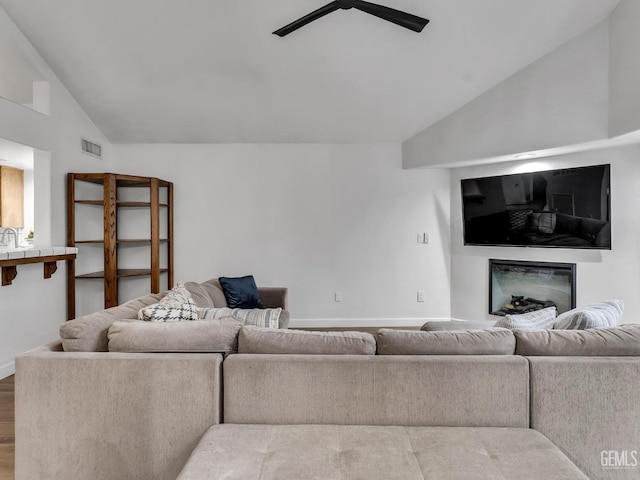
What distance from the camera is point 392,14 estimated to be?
2.32 meters

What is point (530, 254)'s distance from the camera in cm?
431

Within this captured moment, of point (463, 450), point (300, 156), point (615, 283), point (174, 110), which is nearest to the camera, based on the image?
point (463, 450)

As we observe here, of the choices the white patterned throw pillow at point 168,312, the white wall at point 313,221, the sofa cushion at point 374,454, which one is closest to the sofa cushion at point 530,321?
the sofa cushion at point 374,454

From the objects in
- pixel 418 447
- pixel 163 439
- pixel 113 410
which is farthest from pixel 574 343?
pixel 113 410

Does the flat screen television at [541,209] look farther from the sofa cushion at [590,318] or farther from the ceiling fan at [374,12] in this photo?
the ceiling fan at [374,12]

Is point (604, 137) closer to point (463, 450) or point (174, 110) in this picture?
point (463, 450)

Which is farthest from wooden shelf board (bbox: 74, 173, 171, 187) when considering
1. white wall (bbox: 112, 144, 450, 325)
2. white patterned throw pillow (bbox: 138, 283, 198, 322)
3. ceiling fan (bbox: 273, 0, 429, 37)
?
ceiling fan (bbox: 273, 0, 429, 37)

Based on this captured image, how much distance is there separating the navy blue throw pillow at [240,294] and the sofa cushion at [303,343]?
1886 mm

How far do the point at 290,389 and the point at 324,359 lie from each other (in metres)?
0.19

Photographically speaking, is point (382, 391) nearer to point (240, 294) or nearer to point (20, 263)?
point (240, 294)

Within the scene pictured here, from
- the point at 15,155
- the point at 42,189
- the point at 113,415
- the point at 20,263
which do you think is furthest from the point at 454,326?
the point at 15,155

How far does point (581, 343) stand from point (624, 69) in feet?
8.54

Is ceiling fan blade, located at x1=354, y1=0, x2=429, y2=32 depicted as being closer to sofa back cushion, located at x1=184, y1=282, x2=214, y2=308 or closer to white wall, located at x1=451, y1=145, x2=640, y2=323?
sofa back cushion, located at x1=184, y1=282, x2=214, y2=308

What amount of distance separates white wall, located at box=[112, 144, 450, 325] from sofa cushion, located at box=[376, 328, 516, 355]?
3183 mm
